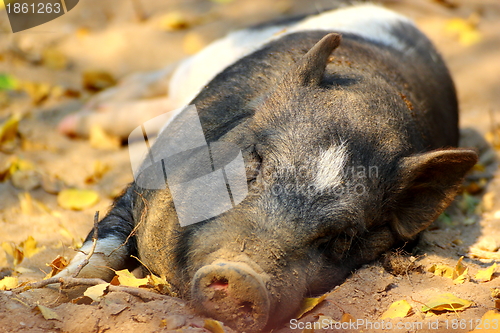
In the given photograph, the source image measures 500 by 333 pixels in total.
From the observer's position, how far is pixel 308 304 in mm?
2455

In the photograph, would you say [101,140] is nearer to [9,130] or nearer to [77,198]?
[9,130]

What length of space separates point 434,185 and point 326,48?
99 cm

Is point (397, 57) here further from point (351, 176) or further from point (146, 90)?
point (146, 90)

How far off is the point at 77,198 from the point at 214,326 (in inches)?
81.2

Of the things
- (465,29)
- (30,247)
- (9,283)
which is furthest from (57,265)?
(465,29)

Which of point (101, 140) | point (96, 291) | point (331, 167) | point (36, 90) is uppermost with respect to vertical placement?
point (331, 167)

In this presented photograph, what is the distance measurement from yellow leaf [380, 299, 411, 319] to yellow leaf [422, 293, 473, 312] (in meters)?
0.08

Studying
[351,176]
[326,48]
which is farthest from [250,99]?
[351,176]

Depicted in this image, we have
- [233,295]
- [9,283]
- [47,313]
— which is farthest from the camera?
[9,283]

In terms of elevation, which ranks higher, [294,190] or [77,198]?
[294,190]

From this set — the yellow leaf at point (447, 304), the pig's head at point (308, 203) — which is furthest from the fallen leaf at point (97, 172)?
the yellow leaf at point (447, 304)

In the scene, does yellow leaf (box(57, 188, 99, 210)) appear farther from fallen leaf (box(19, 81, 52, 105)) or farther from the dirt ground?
fallen leaf (box(19, 81, 52, 105))

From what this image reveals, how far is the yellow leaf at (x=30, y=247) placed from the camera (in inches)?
123

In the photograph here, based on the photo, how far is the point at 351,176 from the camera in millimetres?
2582
